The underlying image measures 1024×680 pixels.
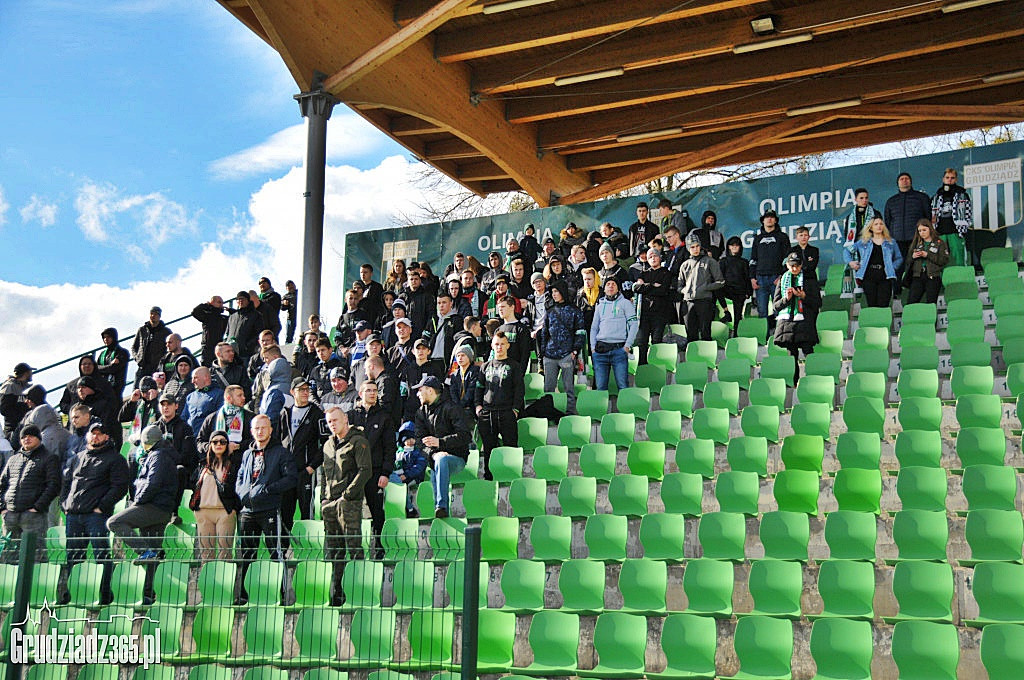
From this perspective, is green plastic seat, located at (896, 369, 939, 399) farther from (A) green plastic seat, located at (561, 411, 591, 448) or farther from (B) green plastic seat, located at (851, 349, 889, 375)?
(A) green plastic seat, located at (561, 411, 591, 448)

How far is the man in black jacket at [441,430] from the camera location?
8375 millimetres

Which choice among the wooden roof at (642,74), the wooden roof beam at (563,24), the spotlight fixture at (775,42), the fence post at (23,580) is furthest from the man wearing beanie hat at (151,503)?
the spotlight fixture at (775,42)

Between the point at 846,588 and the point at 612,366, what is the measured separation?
4074 millimetres

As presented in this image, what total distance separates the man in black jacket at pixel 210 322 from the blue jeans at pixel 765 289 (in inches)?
267

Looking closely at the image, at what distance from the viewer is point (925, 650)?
5691 millimetres

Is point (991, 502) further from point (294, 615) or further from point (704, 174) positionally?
point (704, 174)

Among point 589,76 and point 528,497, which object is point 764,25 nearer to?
point 589,76

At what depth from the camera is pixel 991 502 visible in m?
6.85

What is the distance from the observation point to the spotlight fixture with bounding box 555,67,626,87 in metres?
14.1

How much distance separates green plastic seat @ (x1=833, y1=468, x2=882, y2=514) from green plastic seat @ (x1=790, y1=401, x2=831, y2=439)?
1059mm

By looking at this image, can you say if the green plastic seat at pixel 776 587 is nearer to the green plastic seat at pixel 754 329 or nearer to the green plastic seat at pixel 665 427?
the green plastic seat at pixel 665 427

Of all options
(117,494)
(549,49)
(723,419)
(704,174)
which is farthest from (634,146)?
(117,494)

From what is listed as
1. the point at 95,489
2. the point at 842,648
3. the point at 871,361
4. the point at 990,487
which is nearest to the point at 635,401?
the point at 871,361

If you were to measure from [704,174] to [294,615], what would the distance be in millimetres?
19240
